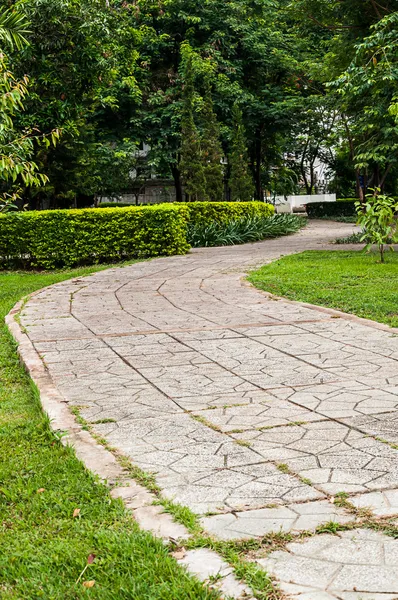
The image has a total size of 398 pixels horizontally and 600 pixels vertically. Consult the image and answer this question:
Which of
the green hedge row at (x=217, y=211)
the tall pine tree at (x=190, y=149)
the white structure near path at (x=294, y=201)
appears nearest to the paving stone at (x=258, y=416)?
the green hedge row at (x=217, y=211)

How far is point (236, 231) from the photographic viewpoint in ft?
73.7

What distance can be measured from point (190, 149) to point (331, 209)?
1685 cm

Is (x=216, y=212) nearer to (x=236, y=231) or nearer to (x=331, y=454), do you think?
(x=236, y=231)

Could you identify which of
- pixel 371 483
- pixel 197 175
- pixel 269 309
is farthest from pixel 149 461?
pixel 197 175

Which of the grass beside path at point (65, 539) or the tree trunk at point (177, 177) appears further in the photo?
the tree trunk at point (177, 177)

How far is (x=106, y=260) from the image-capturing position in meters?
17.0

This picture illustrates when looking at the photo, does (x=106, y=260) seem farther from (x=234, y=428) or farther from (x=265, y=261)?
(x=234, y=428)

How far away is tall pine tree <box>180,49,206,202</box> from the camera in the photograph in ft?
77.7

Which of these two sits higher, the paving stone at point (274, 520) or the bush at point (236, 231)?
the bush at point (236, 231)

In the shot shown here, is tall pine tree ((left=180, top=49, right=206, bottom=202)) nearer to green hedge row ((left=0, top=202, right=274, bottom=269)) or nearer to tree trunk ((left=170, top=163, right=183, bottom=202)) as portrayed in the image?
tree trunk ((left=170, top=163, right=183, bottom=202))

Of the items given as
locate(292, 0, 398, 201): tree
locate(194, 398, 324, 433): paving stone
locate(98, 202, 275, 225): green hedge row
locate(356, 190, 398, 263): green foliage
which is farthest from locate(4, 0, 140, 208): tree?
locate(194, 398, 324, 433): paving stone

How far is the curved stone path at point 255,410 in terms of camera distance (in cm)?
309

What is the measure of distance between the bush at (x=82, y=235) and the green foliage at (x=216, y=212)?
12.9 feet

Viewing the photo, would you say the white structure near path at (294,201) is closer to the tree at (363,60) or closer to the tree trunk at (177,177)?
the tree trunk at (177,177)
